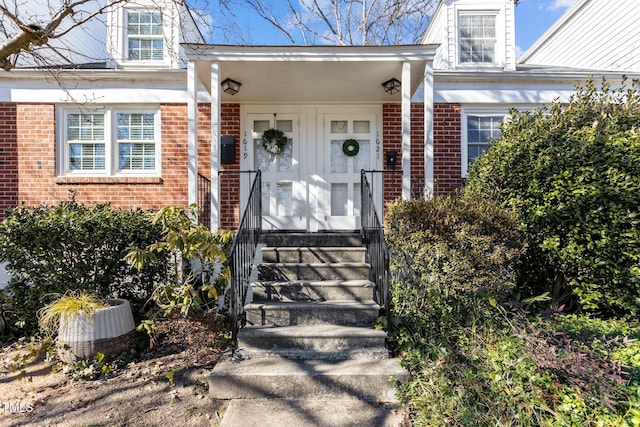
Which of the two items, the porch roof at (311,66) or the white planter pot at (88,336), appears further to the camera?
the porch roof at (311,66)

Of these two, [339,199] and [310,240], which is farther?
[339,199]

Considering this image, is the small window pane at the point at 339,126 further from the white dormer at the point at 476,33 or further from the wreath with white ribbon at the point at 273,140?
the white dormer at the point at 476,33

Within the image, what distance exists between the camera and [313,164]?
6113 millimetres

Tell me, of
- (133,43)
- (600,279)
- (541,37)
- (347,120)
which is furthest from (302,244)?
(541,37)

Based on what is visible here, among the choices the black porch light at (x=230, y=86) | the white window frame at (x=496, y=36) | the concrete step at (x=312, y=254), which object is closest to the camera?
the concrete step at (x=312, y=254)

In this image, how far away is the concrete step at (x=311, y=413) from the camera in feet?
8.21

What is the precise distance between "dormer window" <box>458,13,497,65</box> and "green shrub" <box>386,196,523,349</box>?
474 centimetres

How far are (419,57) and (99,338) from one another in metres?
4.87

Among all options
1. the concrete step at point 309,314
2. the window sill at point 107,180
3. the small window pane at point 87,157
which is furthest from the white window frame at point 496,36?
the small window pane at point 87,157

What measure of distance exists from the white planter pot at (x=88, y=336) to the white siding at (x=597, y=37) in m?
9.41

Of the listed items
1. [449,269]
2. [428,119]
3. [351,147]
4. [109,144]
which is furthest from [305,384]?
[109,144]

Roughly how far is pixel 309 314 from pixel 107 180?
4203mm

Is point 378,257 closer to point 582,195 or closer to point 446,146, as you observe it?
point 582,195

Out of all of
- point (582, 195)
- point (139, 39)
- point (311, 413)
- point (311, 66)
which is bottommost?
point (311, 413)
